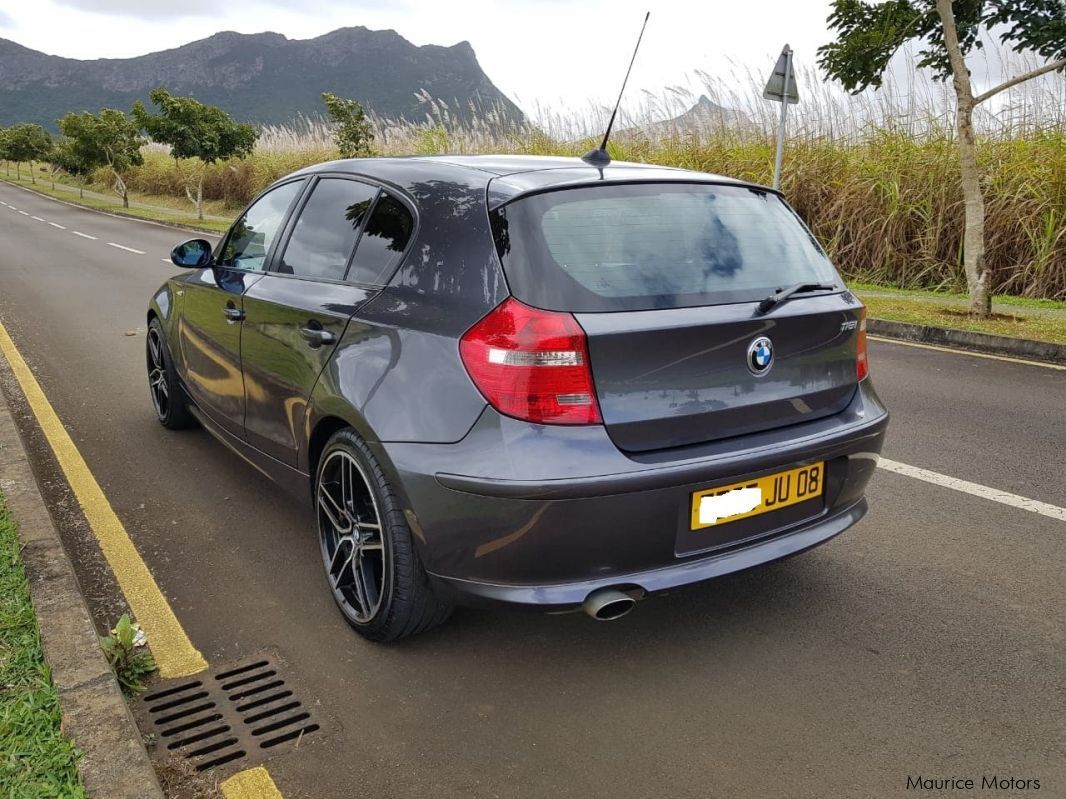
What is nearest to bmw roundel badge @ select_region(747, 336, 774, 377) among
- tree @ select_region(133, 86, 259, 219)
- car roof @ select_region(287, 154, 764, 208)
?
car roof @ select_region(287, 154, 764, 208)

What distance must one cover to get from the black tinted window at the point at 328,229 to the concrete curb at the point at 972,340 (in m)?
6.80

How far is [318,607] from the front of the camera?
331 cm

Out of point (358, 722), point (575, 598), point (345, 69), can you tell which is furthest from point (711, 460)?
point (345, 69)

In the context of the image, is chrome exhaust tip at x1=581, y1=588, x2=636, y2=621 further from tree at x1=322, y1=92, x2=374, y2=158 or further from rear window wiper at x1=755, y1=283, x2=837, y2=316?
tree at x1=322, y1=92, x2=374, y2=158

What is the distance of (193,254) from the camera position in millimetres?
4527

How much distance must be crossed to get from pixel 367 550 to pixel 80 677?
36.0 inches

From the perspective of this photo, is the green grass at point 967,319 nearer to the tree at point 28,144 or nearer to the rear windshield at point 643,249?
the rear windshield at point 643,249

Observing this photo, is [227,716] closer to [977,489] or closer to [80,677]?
[80,677]

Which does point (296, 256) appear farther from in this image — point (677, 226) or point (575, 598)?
point (575, 598)

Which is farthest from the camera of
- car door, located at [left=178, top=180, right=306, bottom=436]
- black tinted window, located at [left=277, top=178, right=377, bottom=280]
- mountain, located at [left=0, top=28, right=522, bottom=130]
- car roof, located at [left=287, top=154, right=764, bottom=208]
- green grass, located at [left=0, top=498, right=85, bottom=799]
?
mountain, located at [left=0, top=28, right=522, bottom=130]

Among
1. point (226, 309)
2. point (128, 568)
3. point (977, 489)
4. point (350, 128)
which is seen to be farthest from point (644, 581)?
point (350, 128)

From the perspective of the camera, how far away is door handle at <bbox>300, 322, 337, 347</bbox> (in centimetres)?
315

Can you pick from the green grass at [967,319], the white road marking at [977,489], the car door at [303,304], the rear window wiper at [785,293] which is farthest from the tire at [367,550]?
the green grass at [967,319]

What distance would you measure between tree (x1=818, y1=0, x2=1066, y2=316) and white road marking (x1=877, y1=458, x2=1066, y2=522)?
5550 mm
